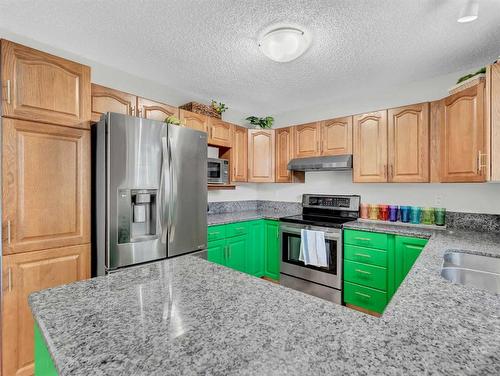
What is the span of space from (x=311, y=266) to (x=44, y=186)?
100 inches

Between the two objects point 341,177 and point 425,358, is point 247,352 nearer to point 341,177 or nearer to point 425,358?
point 425,358

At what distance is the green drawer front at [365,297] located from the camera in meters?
2.43

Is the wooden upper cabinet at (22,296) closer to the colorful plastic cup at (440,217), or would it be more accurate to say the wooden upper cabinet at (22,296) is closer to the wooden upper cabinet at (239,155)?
the wooden upper cabinet at (239,155)

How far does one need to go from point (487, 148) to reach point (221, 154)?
8.74 feet

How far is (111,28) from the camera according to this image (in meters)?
1.83

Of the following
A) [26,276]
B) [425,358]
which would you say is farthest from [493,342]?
[26,276]

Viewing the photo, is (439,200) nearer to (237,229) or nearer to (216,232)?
(237,229)

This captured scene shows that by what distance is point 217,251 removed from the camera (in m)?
2.76

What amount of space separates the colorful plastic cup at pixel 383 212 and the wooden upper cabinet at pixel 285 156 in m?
1.09

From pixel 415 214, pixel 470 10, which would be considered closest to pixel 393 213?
pixel 415 214

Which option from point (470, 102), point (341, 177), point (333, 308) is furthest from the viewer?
Answer: point (341, 177)

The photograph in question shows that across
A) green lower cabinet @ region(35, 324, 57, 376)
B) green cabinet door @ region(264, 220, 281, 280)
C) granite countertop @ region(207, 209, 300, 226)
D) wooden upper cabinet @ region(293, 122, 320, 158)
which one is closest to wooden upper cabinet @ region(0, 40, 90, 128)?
green lower cabinet @ region(35, 324, 57, 376)

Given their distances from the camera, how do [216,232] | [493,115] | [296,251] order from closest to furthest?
1. [493,115]
2. [216,232]
3. [296,251]

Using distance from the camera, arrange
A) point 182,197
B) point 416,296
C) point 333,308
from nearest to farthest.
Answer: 1. point 333,308
2. point 416,296
3. point 182,197
